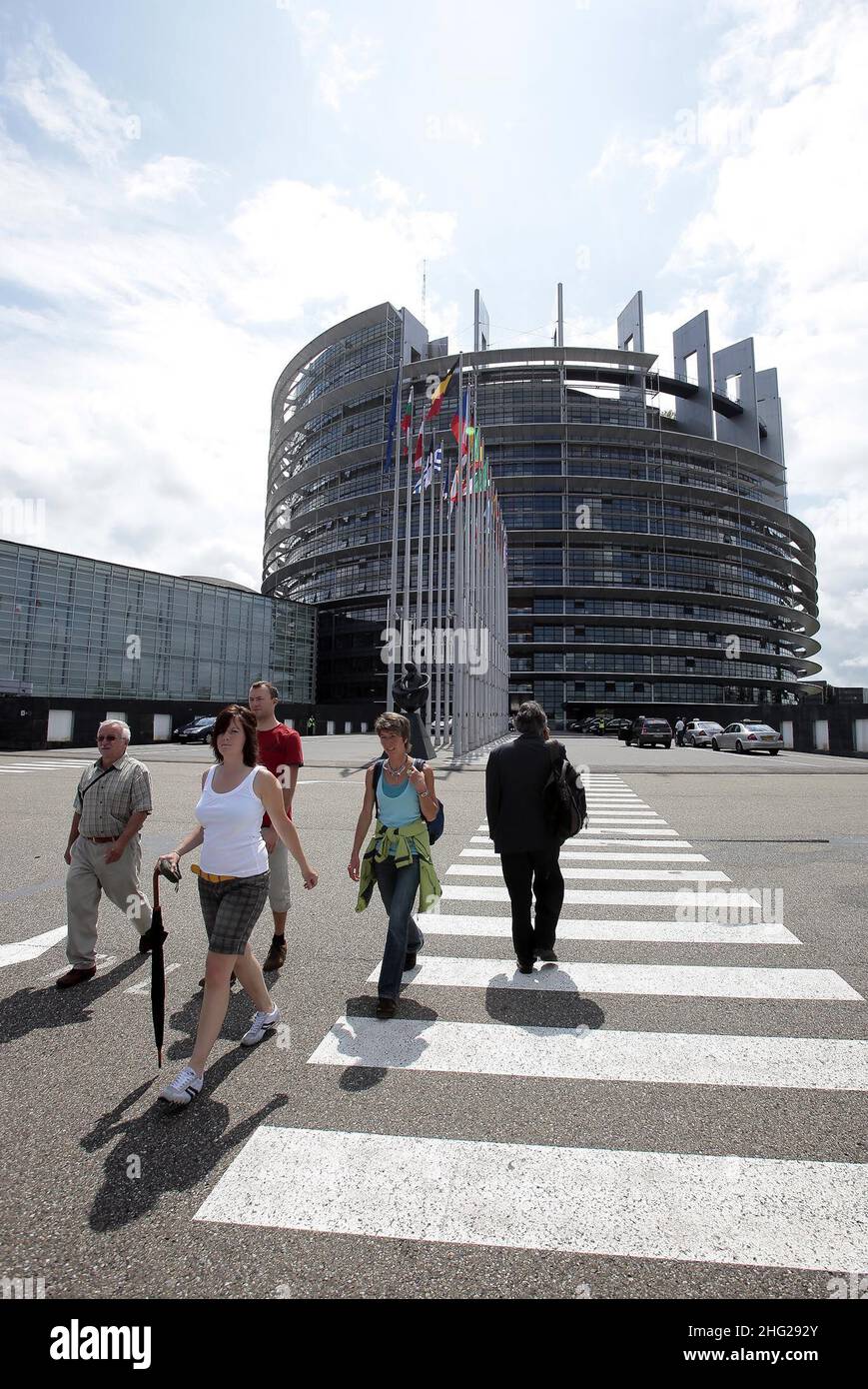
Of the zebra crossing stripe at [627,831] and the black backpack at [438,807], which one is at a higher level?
the black backpack at [438,807]

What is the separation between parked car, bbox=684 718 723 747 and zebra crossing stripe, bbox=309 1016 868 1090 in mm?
36212

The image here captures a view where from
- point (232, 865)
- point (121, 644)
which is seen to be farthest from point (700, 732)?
point (121, 644)

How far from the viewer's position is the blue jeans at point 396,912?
4.24 m

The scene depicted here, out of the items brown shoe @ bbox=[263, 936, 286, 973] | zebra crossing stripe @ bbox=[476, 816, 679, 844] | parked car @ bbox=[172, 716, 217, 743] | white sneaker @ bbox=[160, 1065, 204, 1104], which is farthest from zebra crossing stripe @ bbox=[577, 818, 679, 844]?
parked car @ bbox=[172, 716, 217, 743]

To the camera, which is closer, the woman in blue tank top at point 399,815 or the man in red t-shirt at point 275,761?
the woman in blue tank top at point 399,815

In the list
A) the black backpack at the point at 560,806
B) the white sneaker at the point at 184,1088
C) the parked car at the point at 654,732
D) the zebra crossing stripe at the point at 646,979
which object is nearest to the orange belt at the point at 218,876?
the white sneaker at the point at 184,1088

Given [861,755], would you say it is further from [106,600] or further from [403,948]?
[106,600]

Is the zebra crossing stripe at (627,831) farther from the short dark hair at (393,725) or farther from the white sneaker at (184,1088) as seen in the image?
the white sneaker at (184,1088)

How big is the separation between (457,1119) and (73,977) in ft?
9.69

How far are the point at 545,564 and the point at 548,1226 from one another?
69313 millimetres

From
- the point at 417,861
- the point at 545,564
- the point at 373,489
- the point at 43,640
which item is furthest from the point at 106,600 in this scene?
the point at 417,861

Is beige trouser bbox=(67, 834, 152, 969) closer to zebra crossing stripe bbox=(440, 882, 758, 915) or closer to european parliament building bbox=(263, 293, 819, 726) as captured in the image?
zebra crossing stripe bbox=(440, 882, 758, 915)

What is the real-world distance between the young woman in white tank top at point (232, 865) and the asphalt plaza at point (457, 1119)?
1.10ft
